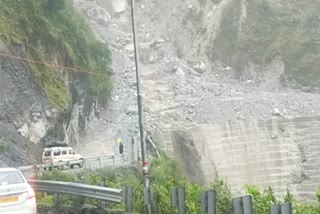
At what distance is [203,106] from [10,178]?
33.4m

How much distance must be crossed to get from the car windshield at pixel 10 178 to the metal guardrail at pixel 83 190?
124 cm

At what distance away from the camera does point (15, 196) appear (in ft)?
31.9

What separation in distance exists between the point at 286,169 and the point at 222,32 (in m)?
24.4

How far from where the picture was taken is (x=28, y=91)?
2731 centimetres

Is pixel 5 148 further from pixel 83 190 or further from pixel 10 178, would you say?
pixel 10 178

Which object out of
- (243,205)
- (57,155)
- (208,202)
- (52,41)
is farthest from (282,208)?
(52,41)

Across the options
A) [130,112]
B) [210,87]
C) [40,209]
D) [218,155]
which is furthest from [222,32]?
[40,209]

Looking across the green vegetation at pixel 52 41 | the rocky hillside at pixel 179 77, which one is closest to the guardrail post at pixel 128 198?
the rocky hillside at pixel 179 77

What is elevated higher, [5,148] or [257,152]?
[5,148]

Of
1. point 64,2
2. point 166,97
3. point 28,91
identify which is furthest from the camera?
point 166,97

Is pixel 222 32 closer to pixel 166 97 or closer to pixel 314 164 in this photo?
pixel 166 97

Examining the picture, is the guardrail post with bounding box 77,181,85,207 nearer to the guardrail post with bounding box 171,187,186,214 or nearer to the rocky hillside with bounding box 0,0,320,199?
the guardrail post with bounding box 171,187,186,214

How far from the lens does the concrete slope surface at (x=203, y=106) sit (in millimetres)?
36688

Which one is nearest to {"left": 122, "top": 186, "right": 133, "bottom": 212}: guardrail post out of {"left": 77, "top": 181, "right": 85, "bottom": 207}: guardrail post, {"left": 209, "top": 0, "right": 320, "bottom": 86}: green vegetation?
{"left": 77, "top": 181, "right": 85, "bottom": 207}: guardrail post
